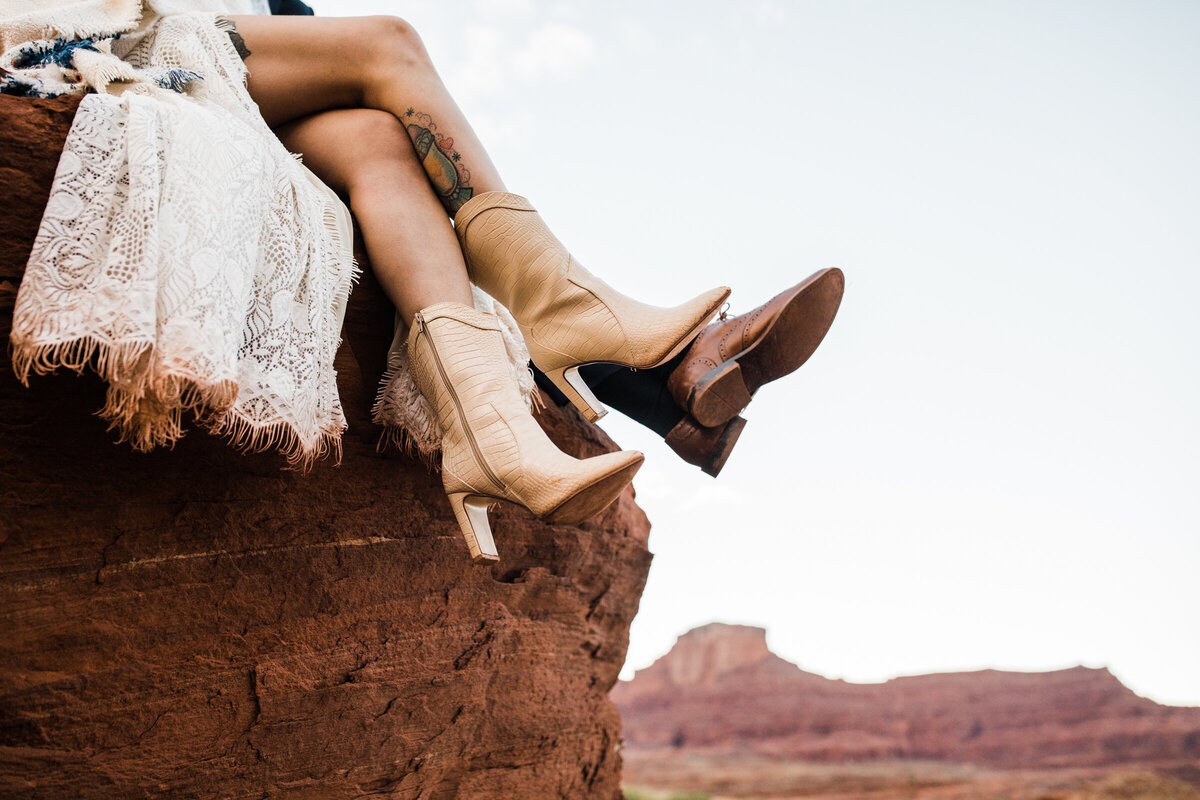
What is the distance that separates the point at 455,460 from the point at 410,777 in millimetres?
906

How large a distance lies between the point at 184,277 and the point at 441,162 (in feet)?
2.45

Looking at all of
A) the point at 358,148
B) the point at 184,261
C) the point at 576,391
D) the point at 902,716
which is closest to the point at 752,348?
the point at 576,391

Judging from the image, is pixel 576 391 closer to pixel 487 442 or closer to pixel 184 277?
pixel 487 442

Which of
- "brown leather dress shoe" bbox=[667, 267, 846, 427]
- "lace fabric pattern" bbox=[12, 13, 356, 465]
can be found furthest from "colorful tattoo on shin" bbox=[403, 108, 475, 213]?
"brown leather dress shoe" bbox=[667, 267, 846, 427]

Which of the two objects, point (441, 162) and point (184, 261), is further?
point (441, 162)

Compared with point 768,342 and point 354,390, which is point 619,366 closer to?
point 768,342

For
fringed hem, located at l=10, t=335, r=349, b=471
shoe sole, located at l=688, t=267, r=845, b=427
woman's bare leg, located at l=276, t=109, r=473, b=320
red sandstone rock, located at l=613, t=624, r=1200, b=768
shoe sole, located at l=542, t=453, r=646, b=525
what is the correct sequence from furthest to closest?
1. red sandstone rock, located at l=613, t=624, r=1200, b=768
2. shoe sole, located at l=688, t=267, r=845, b=427
3. woman's bare leg, located at l=276, t=109, r=473, b=320
4. shoe sole, located at l=542, t=453, r=646, b=525
5. fringed hem, located at l=10, t=335, r=349, b=471

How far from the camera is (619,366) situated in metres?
1.85

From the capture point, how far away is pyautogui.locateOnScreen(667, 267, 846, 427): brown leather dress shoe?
5.80 ft

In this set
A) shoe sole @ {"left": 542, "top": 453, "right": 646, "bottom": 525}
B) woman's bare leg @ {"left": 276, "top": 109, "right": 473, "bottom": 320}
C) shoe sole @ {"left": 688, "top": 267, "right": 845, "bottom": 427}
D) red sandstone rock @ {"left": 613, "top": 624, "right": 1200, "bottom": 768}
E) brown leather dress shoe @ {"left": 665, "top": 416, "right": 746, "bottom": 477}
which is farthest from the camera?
red sandstone rock @ {"left": 613, "top": 624, "right": 1200, "bottom": 768}

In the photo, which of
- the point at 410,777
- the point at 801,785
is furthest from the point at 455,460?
the point at 801,785

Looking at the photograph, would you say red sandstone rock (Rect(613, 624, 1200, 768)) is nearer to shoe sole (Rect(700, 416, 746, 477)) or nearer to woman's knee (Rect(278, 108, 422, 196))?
shoe sole (Rect(700, 416, 746, 477))

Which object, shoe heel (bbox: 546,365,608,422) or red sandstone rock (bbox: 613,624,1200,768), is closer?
shoe heel (bbox: 546,365,608,422)

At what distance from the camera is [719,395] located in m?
1.79
